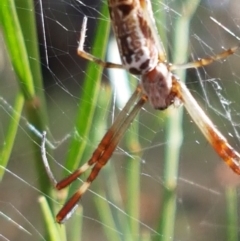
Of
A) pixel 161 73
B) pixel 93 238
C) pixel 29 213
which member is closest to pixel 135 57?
pixel 161 73

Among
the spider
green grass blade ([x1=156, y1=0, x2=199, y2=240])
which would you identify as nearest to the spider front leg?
the spider

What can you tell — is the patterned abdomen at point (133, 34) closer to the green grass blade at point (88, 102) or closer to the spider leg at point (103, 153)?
the green grass blade at point (88, 102)

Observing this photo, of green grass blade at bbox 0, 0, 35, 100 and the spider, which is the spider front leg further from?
green grass blade at bbox 0, 0, 35, 100

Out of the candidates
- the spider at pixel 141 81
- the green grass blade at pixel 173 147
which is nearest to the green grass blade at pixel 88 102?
the spider at pixel 141 81

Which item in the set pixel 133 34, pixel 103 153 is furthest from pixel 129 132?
pixel 133 34

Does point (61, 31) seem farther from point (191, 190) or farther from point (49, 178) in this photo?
point (191, 190)

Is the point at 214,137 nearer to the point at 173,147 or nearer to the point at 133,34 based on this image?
the point at 173,147
